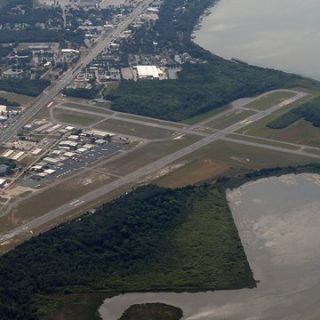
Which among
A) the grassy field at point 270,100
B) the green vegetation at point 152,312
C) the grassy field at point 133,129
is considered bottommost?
the green vegetation at point 152,312

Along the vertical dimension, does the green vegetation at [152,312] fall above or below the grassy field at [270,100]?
below

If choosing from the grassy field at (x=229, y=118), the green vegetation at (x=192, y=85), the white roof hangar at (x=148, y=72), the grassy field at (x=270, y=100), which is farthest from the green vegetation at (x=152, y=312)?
the white roof hangar at (x=148, y=72)

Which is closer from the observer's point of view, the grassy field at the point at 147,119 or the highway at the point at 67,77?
the highway at the point at 67,77

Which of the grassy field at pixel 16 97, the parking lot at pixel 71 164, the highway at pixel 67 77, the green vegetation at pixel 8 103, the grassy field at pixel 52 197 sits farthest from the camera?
the grassy field at pixel 16 97

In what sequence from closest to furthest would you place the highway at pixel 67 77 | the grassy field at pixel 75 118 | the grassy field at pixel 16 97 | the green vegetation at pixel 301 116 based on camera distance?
the green vegetation at pixel 301 116 → the highway at pixel 67 77 → the grassy field at pixel 75 118 → the grassy field at pixel 16 97

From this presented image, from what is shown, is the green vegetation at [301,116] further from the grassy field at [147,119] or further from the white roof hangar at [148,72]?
the white roof hangar at [148,72]

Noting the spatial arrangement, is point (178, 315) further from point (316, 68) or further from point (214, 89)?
point (316, 68)

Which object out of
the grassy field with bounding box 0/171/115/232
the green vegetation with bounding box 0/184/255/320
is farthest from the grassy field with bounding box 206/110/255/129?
the green vegetation with bounding box 0/184/255/320

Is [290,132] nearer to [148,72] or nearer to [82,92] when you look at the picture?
[148,72]
